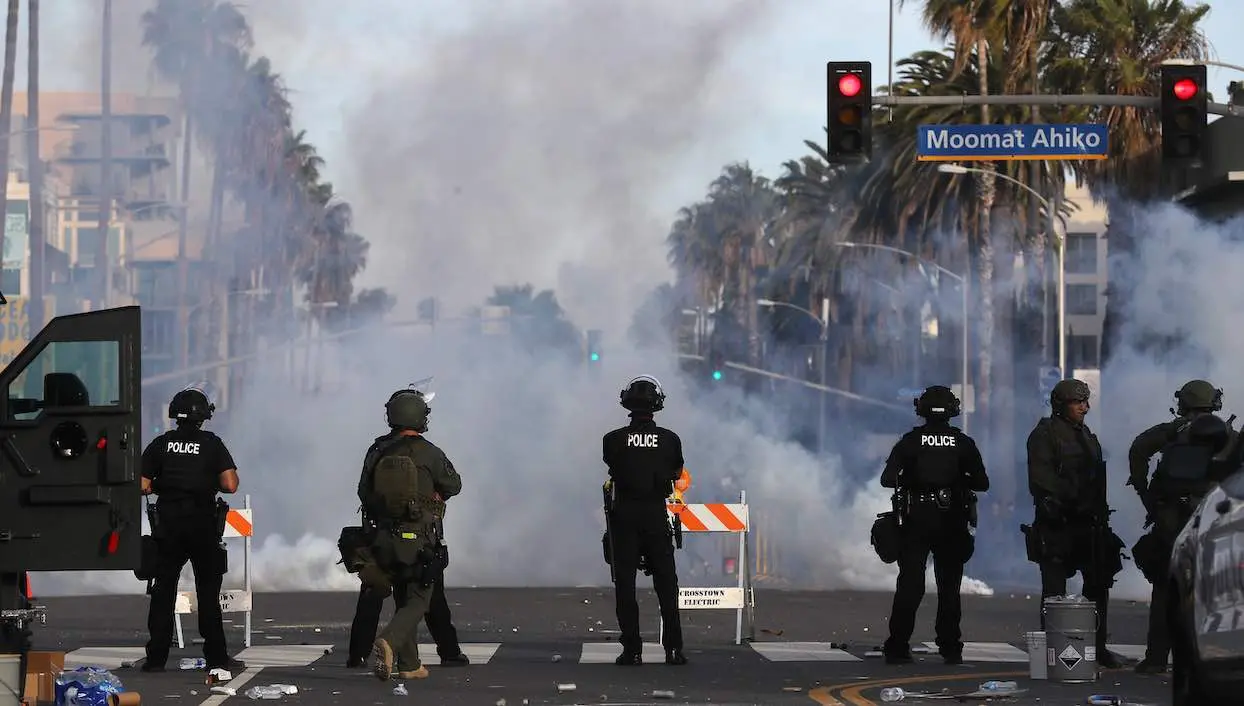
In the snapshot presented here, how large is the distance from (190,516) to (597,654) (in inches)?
137

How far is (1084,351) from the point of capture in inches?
3939

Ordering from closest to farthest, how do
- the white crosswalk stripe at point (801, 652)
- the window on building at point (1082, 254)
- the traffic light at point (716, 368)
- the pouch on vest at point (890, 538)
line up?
1. the pouch on vest at point (890, 538)
2. the white crosswalk stripe at point (801, 652)
3. the traffic light at point (716, 368)
4. the window on building at point (1082, 254)

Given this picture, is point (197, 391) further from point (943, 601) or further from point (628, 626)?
point (943, 601)

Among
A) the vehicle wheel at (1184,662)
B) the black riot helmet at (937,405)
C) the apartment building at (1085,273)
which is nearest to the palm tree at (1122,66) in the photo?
the black riot helmet at (937,405)

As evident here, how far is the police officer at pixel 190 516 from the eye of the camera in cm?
1468

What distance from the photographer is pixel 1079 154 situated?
81.1ft

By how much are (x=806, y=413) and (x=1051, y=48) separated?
34496mm

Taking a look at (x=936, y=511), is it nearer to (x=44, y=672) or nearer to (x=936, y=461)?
(x=936, y=461)

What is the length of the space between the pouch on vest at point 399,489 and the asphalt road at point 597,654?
3.45 feet

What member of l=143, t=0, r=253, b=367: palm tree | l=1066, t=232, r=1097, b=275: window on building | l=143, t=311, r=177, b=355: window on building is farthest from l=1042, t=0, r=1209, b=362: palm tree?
l=1066, t=232, r=1097, b=275: window on building

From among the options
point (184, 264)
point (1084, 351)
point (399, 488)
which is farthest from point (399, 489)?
point (1084, 351)

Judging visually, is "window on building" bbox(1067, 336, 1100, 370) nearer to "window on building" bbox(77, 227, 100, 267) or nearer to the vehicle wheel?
"window on building" bbox(77, 227, 100, 267)

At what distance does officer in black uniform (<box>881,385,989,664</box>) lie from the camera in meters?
15.5

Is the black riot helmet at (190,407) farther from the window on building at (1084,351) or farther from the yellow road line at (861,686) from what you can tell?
the window on building at (1084,351)
